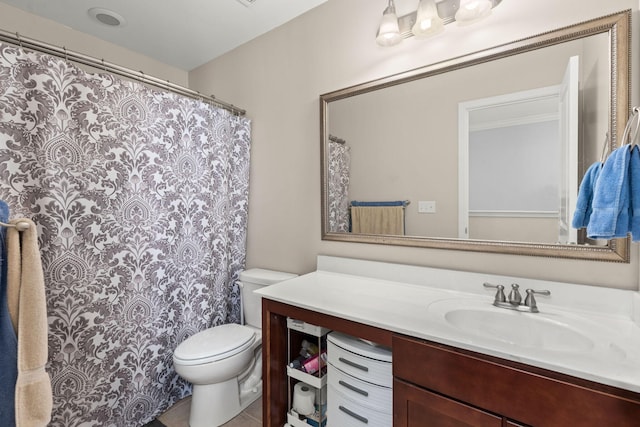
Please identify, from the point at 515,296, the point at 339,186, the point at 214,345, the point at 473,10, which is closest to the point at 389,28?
the point at 473,10

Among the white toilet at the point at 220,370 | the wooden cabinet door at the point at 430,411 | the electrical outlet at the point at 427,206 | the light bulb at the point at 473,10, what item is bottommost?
the white toilet at the point at 220,370

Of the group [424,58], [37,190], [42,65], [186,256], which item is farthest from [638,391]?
[42,65]

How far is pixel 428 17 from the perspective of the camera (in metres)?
1.32

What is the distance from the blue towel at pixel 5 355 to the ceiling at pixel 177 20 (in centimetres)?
166

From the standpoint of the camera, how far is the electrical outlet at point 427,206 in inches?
57.6

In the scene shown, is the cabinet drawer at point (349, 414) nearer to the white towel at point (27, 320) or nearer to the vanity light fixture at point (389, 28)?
the white towel at point (27, 320)

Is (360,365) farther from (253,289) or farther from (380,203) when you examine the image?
(253,289)

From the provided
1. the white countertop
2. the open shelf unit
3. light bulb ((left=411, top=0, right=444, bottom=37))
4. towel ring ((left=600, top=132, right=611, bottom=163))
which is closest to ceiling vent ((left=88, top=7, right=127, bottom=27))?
light bulb ((left=411, top=0, right=444, bottom=37))

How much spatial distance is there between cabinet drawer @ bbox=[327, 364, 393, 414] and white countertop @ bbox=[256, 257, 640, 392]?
0.88 ft

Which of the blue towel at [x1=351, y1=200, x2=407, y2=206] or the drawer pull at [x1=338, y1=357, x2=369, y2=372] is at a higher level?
the blue towel at [x1=351, y1=200, x2=407, y2=206]

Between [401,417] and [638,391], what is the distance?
2.03 ft

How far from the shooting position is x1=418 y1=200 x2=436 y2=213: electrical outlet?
1.46 metres

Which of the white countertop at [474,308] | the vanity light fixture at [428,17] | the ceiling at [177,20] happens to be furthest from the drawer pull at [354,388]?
the ceiling at [177,20]

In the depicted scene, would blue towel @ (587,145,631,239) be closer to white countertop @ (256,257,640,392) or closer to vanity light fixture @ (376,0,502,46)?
white countertop @ (256,257,640,392)
